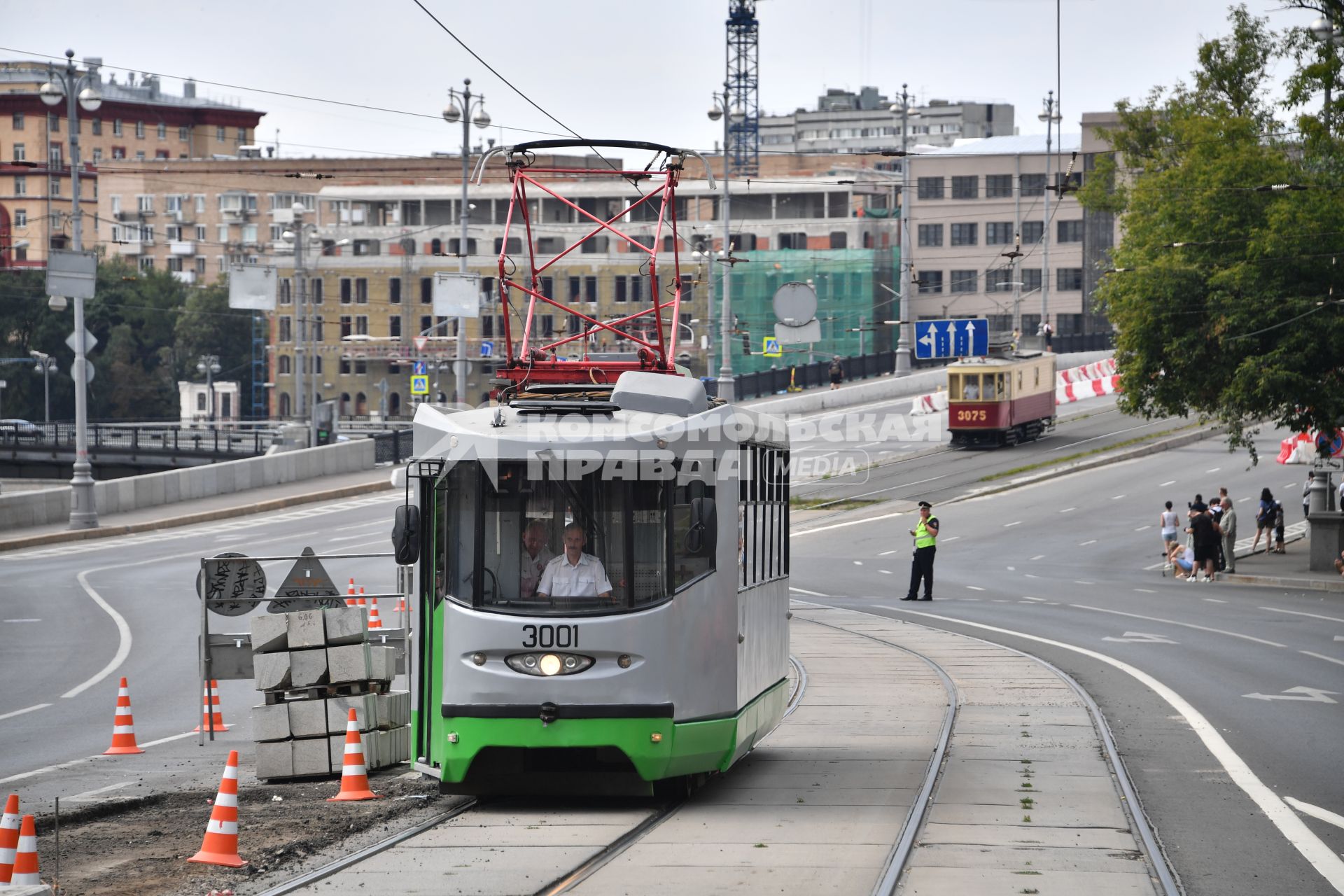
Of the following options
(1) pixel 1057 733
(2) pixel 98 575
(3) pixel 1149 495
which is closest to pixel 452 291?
(2) pixel 98 575

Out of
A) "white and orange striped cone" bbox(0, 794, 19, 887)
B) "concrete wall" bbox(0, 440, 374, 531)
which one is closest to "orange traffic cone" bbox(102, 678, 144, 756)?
"white and orange striped cone" bbox(0, 794, 19, 887)

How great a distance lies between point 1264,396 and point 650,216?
78829 millimetres

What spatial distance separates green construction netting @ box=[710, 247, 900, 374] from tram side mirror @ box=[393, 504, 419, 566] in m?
91.1

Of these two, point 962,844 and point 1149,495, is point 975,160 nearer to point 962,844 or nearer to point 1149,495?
A: point 1149,495

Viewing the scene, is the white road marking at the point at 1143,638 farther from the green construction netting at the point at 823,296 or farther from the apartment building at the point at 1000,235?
the apartment building at the point at 1000,235

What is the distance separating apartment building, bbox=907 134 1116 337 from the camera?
4235 inches

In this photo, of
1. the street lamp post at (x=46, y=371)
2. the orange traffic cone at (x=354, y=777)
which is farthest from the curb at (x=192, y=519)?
the street lamp post at (x=46, y=371)

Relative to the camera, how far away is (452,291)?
160 feet

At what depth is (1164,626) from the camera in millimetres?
26594

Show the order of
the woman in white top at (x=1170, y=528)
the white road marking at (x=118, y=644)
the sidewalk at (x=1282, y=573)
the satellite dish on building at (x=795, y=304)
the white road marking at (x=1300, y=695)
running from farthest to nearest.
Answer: the woman in white top at (x=1170, y=528)
the satellite dish on building at (x=795, y=304)
the sidewalk at (x=1282, y=573)
the white road marking at (x=118, y=644)
the white road marking at (x=1300, y=695)

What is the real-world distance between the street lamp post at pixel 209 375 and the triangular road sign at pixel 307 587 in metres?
80.0

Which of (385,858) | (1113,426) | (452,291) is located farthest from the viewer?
(1113,426)

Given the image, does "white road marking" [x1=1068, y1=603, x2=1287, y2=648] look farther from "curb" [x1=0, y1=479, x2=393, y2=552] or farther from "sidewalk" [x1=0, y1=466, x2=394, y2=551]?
"curb" [x1=0, y1=479, x2=393, y2=552]

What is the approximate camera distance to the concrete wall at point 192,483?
46.6m
